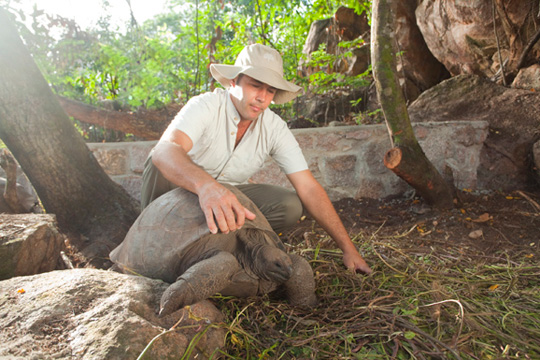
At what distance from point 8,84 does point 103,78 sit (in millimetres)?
2630

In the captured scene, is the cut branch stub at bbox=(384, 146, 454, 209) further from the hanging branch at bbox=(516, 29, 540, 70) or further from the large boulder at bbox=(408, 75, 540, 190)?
the hanging branch at bbox=(516, 29, 540, 70)

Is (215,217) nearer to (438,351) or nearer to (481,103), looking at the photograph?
(438,351)

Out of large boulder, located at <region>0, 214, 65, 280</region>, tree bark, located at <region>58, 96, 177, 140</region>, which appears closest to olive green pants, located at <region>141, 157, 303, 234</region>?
large boulder, located at <region>0, 214, 65, 280</region>

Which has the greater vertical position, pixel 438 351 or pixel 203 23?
pixel 203 23

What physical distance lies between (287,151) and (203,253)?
3.89 ft

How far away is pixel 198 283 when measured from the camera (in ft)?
5.43

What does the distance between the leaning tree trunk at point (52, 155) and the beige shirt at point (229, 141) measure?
117 centimetres

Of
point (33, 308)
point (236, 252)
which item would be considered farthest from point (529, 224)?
point (33, 308)

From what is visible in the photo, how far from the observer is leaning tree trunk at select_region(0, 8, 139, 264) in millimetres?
3193

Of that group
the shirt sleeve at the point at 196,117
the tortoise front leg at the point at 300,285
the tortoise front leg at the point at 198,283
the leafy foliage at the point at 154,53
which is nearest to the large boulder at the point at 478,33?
the leafy foliage at the point at 154,53

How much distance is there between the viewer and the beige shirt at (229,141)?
104 inches

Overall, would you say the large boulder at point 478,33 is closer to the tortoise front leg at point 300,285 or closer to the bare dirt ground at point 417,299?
the bare dirt ground at point 417,299

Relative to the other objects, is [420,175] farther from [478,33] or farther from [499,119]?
[478,33]

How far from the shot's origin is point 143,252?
206 cm
